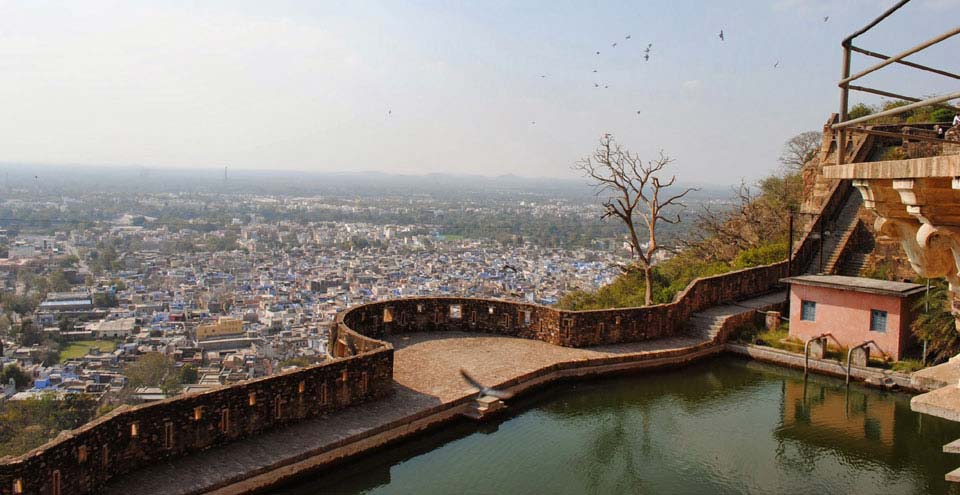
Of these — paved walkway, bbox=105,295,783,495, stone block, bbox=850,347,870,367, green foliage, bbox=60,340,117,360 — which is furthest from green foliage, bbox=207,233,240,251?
stone block, bbox=850,347,870,367

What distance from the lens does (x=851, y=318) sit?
1691 centimetres

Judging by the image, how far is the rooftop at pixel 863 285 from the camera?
1612cm

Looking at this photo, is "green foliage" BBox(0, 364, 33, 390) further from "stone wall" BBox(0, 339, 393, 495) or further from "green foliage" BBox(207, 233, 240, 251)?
"green foliage" BBox(207, 233, 240, 251)

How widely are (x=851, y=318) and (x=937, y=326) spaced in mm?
1775

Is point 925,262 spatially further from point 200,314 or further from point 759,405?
point 200,314

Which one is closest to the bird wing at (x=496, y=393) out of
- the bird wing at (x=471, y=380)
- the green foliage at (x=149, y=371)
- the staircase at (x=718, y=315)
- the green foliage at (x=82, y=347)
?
the bird wing at (x=471, y=380)

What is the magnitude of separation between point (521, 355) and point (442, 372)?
7.33ft

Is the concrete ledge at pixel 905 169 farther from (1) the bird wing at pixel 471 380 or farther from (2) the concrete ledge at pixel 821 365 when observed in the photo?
(2) the concrete ledge at pixel 821 365

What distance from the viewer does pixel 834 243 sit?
2277cm

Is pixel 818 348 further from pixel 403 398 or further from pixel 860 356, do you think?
pixel 403 398

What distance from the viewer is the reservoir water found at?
10.9 metres

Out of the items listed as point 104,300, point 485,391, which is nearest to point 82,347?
point 104,300

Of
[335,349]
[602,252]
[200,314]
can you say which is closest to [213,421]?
[335,349]

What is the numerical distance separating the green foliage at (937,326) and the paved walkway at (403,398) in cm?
435
